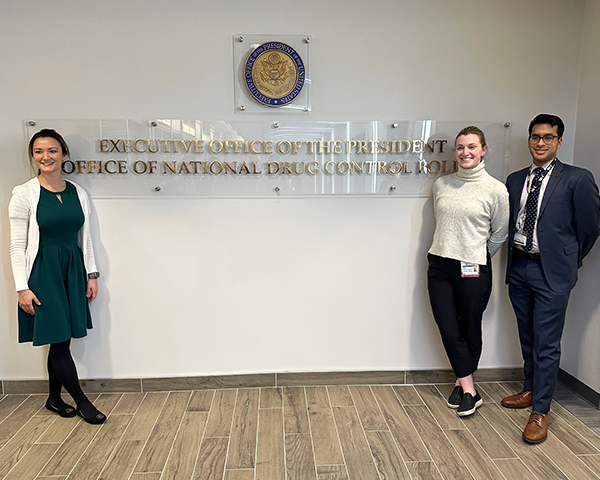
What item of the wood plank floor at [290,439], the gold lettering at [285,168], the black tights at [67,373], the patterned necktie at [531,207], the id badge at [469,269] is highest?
the gold lettering at [285,168]

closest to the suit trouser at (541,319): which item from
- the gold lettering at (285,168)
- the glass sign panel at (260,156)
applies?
the glass sign panel at (260,156)

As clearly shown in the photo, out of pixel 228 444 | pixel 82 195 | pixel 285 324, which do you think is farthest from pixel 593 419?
pixel 82 195

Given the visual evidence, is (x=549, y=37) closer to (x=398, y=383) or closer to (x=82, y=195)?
(x=398, y=383)

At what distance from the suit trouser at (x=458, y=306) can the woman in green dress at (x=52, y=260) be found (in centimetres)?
200

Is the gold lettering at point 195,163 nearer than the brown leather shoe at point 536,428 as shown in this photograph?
No

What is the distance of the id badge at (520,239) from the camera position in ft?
8.20

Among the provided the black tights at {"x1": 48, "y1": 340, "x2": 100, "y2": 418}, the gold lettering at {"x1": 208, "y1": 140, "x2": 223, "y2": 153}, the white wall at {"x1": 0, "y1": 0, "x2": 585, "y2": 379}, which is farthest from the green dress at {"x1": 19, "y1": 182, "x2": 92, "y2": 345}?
the gold lettering at {"x1": 208, "y1": 140, "x2": 223, "y2": 153}

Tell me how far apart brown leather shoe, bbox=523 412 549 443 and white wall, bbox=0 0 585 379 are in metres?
0.63

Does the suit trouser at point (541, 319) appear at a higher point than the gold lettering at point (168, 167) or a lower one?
lower

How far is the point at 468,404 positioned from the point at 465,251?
875mm

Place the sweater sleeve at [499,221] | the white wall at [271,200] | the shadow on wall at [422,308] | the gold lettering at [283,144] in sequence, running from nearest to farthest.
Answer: the sweater sleeve at [499,221] → the white wall at [271,200] → the gold lettering at [283,144] → the shadow on wall at [422,308]

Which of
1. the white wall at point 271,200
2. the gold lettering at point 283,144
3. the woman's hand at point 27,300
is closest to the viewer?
the woman's hand at point 27,300

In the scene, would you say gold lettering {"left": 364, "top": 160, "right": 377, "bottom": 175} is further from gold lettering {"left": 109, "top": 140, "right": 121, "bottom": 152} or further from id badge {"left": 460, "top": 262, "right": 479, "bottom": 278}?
gold lettering {"left": 109, "top": 140, "right": 121, "bottom": 152}

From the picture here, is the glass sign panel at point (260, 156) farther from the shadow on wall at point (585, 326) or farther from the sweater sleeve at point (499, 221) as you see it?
the shadow on wall at point (585, 326)
